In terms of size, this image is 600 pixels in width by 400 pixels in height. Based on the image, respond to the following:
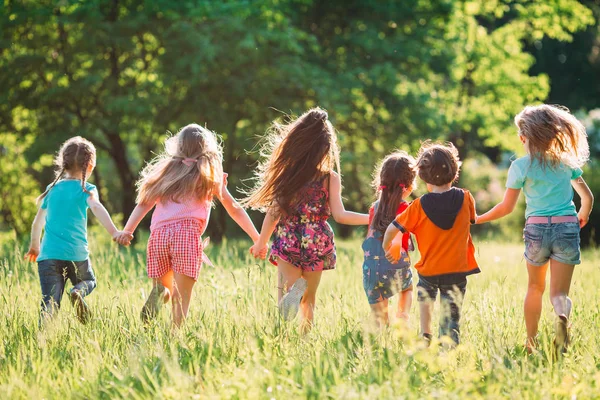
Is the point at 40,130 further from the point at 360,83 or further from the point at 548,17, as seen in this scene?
the point at 548,17

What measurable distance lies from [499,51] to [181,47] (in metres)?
9.84

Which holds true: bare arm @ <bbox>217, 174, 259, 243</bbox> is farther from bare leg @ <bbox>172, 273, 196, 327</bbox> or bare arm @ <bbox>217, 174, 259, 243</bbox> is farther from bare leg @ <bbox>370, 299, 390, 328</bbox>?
bare leg @ <bbox>370, 299, 390, 328</bbox>

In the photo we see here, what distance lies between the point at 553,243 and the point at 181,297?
8.46ft

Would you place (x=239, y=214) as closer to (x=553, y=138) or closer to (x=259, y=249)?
(x=259, y=249)

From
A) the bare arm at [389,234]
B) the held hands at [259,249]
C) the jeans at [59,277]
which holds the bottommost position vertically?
the jeans at [59,277]

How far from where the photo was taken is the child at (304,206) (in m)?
4.95

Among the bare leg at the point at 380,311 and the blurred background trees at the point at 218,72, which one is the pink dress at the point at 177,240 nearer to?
the bare leg at the point at 380,311

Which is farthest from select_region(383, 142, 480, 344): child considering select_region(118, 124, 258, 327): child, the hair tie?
the hair tie

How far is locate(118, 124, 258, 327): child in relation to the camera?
4961mm

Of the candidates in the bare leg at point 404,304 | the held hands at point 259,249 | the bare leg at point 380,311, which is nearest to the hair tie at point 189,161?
the held hands at point 259,249

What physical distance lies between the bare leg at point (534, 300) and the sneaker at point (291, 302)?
1538mm

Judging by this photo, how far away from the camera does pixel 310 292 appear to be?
5020 millimetres

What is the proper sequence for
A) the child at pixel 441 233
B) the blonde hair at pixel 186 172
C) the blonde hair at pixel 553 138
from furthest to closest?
the blonde hair at pixel 186 172 < the blonde hair at pixel 553 138 < the child at pixel 441 233

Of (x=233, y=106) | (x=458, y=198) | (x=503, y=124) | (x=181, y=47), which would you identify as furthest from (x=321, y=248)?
(x=503, y=124)
